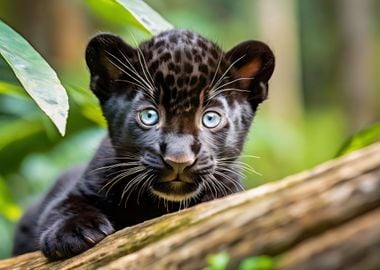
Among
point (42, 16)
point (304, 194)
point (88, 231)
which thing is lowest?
point (304, 194)

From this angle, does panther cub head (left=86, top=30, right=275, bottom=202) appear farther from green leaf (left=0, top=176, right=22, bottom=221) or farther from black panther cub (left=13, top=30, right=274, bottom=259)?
green leaf (left=0, top=176, right=22, bottom=221)

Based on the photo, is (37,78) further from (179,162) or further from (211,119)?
(211,119)

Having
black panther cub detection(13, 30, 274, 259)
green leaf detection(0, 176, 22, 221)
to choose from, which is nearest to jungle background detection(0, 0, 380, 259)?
green leaf detection(0, 176, 22, 221)

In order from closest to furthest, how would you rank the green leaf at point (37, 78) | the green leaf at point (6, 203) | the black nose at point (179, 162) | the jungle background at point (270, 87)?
the green leaf at point (37, 78)
the black nose at point (179, 162)
the green leaf at point (6, 203)
the jungle background at point (270, 87)

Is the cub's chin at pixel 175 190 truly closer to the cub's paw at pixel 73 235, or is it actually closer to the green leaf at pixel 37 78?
the cub's paw at pixel 73 235

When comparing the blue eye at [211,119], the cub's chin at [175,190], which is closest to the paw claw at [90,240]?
the cub's chin at [175,190]

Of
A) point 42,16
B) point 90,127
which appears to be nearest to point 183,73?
point 90,127

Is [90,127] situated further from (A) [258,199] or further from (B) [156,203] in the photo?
(A) [258,199]
